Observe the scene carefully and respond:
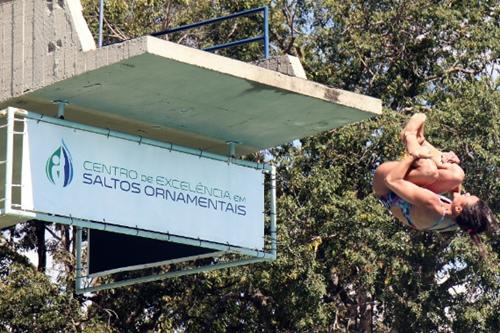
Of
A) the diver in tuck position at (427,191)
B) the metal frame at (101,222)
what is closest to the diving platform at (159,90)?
the metal frame at (101,222)

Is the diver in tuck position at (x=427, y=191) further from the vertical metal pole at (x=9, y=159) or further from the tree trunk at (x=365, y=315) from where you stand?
the tree trunk at (x=365, y=315)

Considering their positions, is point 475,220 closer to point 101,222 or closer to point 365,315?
point 101,222

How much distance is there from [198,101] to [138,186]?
1.20 meters

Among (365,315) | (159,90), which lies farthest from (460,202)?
(365,315)

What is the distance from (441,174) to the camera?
45.3 ft

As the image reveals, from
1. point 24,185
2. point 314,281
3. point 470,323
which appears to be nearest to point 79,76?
point 24,185

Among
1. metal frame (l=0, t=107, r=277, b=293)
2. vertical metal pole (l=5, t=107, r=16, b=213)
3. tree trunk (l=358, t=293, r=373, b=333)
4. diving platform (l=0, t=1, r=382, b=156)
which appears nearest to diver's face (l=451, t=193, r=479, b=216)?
diving platform (l=0, t=1, r=382, b=156)

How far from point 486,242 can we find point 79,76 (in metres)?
10.8

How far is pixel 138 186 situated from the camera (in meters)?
17.8

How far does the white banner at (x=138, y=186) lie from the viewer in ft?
55.7

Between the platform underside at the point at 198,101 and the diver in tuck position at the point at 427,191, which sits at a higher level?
the platform underside at the point at 198,101

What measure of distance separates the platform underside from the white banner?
0.40 m

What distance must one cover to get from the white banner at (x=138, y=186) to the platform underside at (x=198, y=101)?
40cm

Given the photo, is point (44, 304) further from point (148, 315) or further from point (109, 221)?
point (109, 221)
